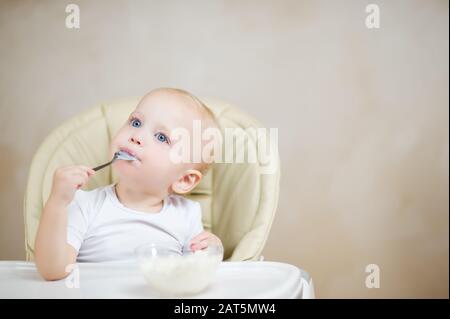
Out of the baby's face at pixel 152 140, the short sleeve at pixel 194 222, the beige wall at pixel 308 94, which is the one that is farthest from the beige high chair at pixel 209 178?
the beige wall at pixel 308 94

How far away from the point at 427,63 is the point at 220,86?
805mm

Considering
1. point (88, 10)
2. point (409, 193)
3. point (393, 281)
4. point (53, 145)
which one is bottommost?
point (393, 281)

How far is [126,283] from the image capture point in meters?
0.84

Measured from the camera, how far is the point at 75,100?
1.84 meters

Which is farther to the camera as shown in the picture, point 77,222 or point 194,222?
point 194,222

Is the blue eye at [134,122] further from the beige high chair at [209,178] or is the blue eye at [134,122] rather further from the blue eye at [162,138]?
the beige high chair at [209,178]

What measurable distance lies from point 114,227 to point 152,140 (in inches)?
8.4

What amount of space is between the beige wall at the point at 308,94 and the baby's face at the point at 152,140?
730 mm

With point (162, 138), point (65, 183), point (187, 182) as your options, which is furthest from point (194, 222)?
point (65, 183)

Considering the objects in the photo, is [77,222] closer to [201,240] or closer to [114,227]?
[114,227]

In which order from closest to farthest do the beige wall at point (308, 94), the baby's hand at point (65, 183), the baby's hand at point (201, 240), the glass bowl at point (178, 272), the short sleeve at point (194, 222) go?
the glass bowl at point (178, 272) < the baby's hand at point (65, 183) < the baby's hand at point (201, 240) < the short sleeve at point (194, 222) < the beige wall at point (308, 94)

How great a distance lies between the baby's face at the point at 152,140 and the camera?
110cm

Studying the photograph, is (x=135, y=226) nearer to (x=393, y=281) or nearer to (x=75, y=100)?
(x=75, y=100)

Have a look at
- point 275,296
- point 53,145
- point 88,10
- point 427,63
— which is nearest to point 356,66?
point 427,63
